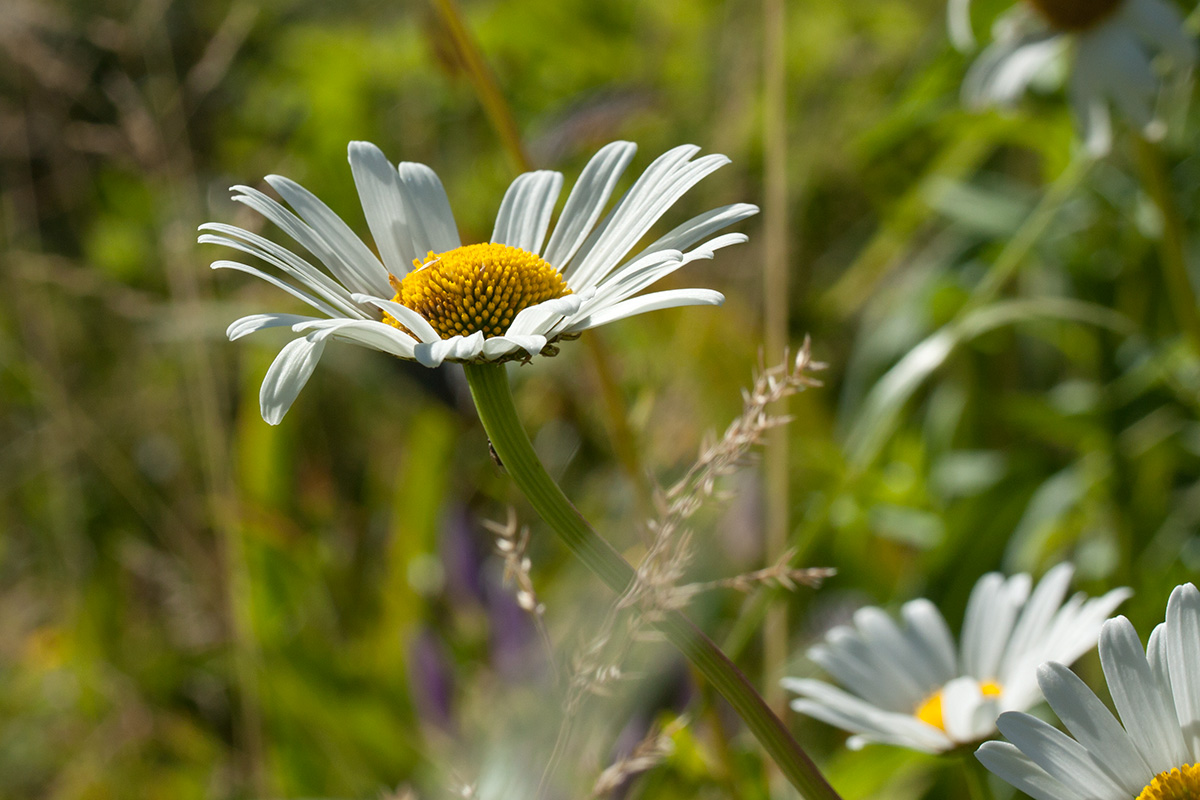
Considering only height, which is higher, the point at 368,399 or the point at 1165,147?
the point at 368,399

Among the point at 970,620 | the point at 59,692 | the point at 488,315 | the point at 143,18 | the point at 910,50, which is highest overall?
the point at 143,18

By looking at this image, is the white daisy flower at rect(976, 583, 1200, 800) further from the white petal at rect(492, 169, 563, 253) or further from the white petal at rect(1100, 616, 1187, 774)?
the white petal at rect(492, 169, 563, 253)

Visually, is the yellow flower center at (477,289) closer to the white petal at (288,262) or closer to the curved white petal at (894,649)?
the white petal at (288,262)

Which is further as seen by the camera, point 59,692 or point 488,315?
point 59,692

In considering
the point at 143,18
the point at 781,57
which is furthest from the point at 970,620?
the point at 143,18

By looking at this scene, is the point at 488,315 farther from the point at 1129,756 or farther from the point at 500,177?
the point at 500,177

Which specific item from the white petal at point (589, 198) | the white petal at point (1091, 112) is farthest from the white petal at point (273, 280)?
the white petal at point (1091, 112)

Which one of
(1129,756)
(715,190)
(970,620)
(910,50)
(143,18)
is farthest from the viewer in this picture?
(910,50)

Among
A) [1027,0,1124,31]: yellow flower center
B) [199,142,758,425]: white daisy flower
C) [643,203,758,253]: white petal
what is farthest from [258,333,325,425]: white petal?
[1027,0,1124,31]: yellow flower center
